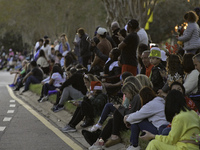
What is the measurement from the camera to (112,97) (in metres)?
12.7

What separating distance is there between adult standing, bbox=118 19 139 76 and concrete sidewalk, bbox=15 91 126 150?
178 cm

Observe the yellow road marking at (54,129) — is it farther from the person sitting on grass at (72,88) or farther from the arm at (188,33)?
the arm at (188,33)

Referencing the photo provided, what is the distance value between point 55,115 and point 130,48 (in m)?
3.10

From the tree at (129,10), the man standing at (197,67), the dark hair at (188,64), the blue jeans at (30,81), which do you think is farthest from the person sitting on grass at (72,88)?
the tree at (129,10)

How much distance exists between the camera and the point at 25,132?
1159 cm

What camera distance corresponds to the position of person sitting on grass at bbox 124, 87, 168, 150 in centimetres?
843

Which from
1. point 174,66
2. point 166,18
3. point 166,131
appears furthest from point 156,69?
point 166,18

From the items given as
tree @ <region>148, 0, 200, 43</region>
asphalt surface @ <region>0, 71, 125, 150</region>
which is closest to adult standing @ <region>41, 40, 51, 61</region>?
asphalt surface @ <region>0, 71, 125, 150</region>

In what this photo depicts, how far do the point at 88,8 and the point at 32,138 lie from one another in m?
48.1

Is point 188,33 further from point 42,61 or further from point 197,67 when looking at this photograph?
point 42,61

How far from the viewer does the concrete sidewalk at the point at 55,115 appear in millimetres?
10425

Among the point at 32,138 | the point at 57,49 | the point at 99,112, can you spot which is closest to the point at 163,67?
the point at 99,112

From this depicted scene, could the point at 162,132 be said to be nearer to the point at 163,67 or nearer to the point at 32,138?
the point at 163,67

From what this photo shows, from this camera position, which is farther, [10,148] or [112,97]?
[112,97]
